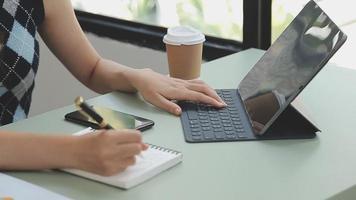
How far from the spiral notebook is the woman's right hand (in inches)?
0.5

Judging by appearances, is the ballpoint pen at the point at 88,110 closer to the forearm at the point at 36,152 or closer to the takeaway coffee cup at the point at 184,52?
the forearm at the point at 36,152

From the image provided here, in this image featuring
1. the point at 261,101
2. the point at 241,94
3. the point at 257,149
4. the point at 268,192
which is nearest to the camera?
the point at 268,192

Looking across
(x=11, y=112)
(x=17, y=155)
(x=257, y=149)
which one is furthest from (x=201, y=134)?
(x=11, y=112)

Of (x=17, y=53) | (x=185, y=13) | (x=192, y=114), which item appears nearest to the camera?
(x=192, y=114)

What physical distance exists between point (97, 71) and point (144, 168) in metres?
0.56

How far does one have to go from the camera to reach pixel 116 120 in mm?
1240

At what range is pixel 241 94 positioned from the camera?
1.41 m

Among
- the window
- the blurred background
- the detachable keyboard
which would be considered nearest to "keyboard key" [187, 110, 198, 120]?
the detachable keyboard

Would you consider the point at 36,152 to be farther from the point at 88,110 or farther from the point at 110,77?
the point at 110,77

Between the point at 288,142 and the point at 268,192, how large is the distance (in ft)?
0.66

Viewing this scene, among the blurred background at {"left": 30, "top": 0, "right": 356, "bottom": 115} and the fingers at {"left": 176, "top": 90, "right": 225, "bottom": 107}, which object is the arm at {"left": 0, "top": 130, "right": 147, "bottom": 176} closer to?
the fingers at {"left": 176, "top": 90, "right": 225, "bottom": 107}

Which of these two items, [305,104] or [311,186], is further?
[305,104]

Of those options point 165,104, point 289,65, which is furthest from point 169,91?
point 289,65

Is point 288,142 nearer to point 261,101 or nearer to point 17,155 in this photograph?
point 261,101
